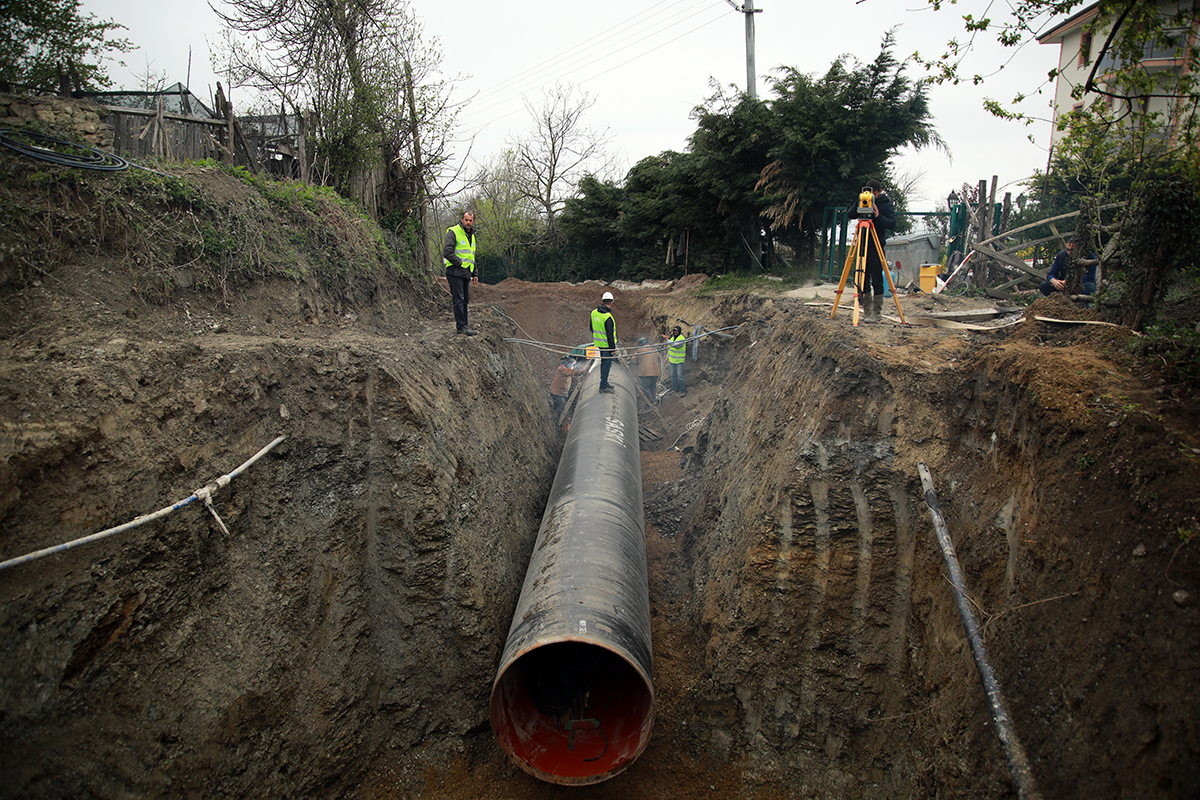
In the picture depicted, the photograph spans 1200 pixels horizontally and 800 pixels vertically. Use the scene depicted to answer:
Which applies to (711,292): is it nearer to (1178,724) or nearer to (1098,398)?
(1098,398)

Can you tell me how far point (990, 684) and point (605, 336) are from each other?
7.91 m

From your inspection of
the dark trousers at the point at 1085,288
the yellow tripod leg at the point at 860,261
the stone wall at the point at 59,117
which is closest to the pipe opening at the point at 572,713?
the yellow tripod leg at the point at 860,261

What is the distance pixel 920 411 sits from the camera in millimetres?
5406

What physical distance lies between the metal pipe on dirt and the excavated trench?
183mm

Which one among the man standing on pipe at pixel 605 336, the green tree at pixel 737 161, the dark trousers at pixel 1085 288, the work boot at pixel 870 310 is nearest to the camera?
the work boot at pixel 870 310

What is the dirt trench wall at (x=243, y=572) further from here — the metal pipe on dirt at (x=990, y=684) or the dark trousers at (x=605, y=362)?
the metal pipe on dirt at (x=990, y=684)

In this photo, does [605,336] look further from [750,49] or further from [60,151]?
[750,49]

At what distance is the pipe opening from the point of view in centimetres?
488

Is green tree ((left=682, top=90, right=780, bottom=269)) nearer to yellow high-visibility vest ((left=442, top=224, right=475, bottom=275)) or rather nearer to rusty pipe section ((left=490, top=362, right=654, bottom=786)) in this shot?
yellow high-visibility vest ((left=442, top=224, right=475, bottom=275))

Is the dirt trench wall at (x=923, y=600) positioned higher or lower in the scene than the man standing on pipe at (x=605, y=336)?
lower

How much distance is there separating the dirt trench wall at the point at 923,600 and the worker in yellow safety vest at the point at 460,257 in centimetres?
457

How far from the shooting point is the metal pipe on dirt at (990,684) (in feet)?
9.82

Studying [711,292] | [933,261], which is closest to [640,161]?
[711,292]

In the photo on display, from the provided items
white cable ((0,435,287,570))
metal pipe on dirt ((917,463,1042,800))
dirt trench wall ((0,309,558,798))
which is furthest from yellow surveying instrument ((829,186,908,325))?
white cable ((0,435,287,570))
